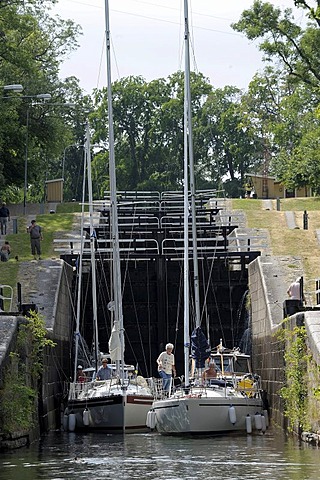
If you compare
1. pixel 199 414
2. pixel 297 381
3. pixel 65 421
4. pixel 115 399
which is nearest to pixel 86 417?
pixel 65 421

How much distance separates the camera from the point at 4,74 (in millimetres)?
54094

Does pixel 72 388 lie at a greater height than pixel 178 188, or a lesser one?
A: lesser

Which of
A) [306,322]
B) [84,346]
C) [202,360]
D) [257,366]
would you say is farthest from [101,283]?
[306,322]

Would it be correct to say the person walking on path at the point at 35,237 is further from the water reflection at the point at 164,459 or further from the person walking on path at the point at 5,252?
the water reflection at the point at 164,459

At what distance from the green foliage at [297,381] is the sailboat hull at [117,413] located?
354 centimetres

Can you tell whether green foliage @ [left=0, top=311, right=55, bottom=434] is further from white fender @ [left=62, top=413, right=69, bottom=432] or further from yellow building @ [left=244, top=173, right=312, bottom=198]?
yellow building @ [left=244, top=173, right=312, bottom=198]

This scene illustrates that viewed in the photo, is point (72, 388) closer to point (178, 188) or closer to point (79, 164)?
point (178, 188)

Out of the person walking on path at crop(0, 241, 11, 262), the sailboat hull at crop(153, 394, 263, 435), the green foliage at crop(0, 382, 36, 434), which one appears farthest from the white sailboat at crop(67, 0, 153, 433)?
the person walking on path at crop(0, 241, 11, 262)

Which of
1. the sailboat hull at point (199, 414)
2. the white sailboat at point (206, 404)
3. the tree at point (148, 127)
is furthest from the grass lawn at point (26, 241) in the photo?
the tree at point (148, 127)

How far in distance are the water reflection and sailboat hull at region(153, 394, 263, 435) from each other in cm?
28

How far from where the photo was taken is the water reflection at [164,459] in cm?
1833

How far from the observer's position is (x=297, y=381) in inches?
958

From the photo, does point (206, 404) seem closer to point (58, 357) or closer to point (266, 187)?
point (58, 357)

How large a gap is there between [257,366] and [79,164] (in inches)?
2630
